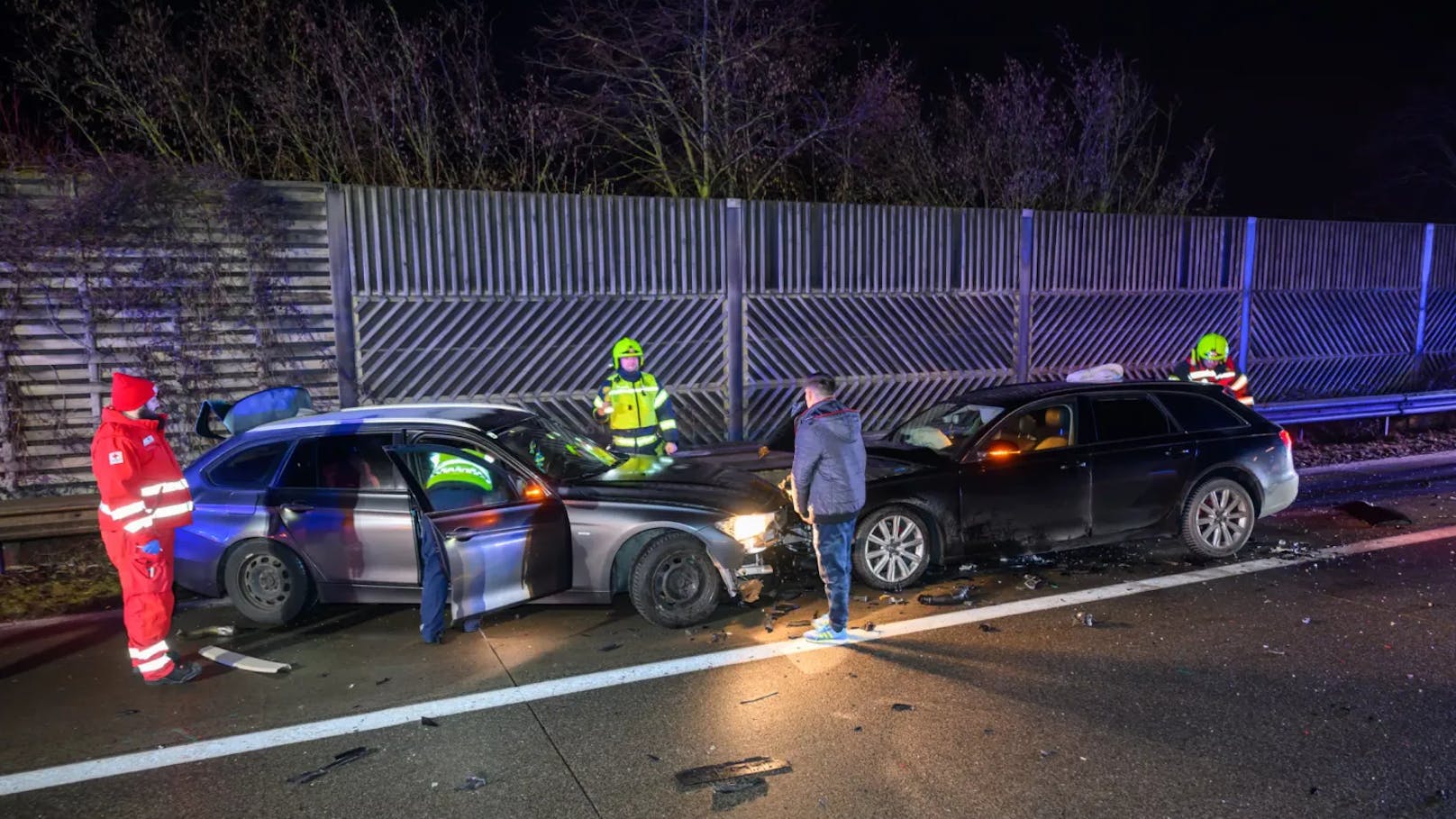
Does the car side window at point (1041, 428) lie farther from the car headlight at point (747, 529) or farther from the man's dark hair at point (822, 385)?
the car headlight at point (747, 529)

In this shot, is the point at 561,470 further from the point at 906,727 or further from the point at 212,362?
the point at 212,362

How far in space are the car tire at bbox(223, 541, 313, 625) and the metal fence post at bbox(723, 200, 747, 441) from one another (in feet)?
20.2

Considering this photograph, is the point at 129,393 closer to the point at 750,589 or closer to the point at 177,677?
the point at 177,677

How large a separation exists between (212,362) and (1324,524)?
35.5ft

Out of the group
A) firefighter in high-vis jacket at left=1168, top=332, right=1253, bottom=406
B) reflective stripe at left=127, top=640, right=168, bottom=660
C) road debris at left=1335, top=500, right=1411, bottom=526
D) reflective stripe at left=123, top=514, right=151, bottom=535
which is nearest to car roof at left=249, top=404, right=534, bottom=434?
reflective stripe at left=123, top=514, right=151, bottom=535

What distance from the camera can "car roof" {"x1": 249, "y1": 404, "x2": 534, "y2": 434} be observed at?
5953 mm

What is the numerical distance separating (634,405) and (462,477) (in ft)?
8.55

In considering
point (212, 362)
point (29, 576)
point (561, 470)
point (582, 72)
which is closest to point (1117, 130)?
point (582, 72)

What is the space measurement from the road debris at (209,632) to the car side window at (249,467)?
37.1 inches

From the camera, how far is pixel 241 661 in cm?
532

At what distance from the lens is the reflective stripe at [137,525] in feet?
15.8

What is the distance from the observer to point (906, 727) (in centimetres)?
424

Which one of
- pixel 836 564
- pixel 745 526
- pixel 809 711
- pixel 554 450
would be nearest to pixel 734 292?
pixel 554 450

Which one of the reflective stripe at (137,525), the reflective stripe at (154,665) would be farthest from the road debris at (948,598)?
the reflective stripe at (137,525)
